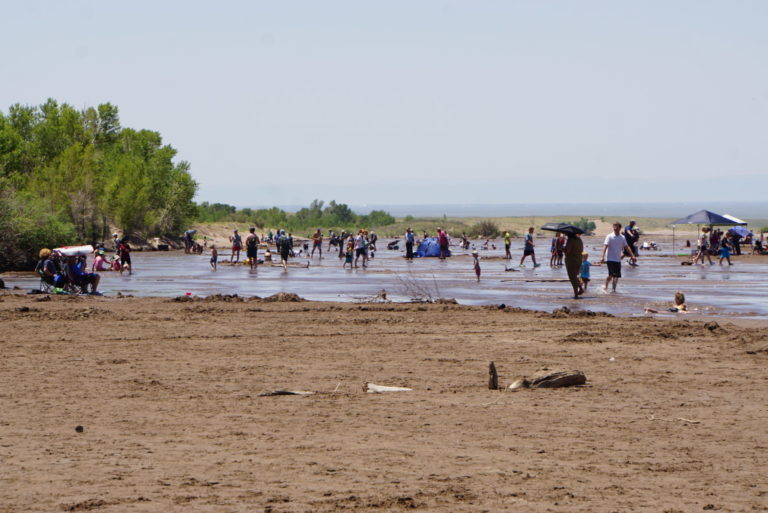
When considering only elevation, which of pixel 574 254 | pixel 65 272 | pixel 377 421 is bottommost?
pixel 377 421

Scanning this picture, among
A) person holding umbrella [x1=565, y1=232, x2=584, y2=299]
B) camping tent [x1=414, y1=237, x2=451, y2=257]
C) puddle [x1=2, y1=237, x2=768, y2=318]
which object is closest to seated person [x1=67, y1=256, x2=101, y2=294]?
puddle [x1=2, y1=237, x2=768, y2=318]

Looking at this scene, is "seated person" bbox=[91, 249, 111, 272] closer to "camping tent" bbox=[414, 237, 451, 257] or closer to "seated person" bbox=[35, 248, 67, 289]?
"seated person" bbox=[35, 248, 67, 289]

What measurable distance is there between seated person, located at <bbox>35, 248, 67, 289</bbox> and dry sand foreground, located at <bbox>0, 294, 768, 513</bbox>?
712 cm

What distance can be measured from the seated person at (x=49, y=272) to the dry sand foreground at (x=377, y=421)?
712 centimetres

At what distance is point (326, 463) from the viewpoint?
782 centimetres

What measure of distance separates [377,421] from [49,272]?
53.8 ft

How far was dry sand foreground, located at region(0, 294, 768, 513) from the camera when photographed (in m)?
7.00

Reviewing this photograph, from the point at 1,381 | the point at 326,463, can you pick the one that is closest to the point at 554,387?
the point at 326,463

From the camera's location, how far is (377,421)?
9414 mm

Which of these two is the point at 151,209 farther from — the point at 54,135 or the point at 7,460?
the point at 7,460

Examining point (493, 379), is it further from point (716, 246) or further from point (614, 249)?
point (716, 246)

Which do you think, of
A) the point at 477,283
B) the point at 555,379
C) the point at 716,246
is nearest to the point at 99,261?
the point at 477,283

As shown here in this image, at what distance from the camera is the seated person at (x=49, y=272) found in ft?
78.4

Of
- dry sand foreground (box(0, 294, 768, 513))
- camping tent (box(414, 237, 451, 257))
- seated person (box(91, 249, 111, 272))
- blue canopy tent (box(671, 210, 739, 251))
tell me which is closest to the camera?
dry sand foreground (box(0, 294, 768, 513))
